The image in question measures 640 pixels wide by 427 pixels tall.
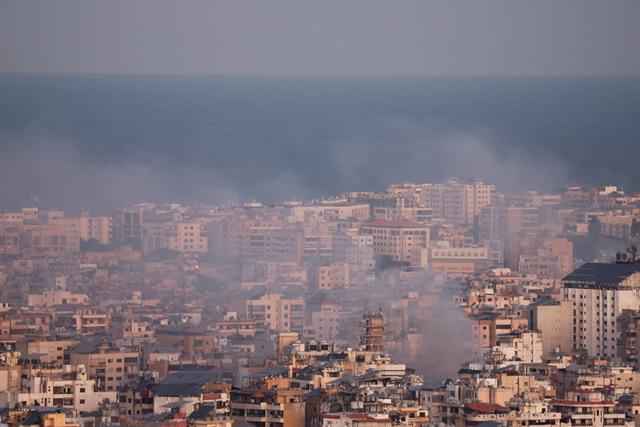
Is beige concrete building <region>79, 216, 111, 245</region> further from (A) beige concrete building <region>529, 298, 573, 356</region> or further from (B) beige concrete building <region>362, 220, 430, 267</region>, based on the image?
(A) beige concrete building <region>529, 298, 573, 356</region>

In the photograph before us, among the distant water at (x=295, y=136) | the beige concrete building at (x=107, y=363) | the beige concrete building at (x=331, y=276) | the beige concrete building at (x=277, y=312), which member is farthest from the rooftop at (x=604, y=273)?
the distant water at (x=295, y=136)

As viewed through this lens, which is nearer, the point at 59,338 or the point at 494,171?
the point at 59,338

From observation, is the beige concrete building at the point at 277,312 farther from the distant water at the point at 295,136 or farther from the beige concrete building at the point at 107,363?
the distant water at the point at 295,136

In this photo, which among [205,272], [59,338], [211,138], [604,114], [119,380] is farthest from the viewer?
[604,114]

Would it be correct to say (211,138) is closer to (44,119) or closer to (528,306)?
(44,119)

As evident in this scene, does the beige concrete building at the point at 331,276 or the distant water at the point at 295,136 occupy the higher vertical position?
the distant water at the point at 295,136

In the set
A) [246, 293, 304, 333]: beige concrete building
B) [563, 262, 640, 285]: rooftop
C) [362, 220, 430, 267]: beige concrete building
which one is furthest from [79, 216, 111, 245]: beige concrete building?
[563, 262, 640, 285]: rooftop

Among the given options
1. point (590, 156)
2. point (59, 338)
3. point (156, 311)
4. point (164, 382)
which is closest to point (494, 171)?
point (590, 156)

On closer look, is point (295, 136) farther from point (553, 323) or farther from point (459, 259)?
point (553, 323)
